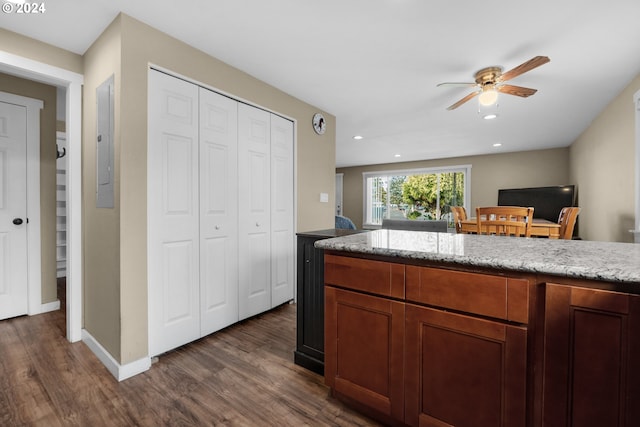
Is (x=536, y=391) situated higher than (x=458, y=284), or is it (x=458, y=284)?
(x=458, y=284)

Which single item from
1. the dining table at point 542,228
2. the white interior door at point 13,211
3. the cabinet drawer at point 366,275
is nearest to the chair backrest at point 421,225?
the dining table at point 542,228

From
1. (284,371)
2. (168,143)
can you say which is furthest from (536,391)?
(168,143)

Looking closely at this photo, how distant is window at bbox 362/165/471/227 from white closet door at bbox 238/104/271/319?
18.0 ft

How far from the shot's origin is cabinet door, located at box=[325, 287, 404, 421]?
1297 mm

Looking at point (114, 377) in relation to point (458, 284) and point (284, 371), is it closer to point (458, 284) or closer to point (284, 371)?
point (284, 371)

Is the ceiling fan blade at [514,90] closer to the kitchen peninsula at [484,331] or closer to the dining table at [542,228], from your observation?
the dining table at [542,228]

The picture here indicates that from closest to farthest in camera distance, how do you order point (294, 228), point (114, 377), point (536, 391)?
point (536, 391) → point (114, 377) → point (294, 228)

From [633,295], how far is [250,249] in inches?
95.0

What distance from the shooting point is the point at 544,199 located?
551 cm

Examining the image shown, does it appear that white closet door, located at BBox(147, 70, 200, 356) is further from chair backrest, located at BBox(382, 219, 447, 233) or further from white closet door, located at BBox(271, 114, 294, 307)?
chair backrest, located at BBox(382, 219, 447, 233)

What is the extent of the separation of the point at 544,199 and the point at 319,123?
4812 millimetres

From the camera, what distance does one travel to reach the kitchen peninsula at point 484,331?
0.90 m

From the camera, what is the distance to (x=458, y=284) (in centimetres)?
113

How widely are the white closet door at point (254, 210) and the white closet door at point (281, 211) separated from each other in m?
0.07
